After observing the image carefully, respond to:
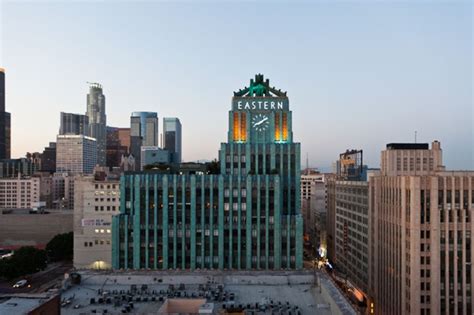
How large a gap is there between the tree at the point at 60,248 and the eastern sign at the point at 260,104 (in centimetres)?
8658

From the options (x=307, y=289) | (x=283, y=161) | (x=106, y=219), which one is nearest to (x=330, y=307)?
(x=307, y=289)

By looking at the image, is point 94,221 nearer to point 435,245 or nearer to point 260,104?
point 260,104

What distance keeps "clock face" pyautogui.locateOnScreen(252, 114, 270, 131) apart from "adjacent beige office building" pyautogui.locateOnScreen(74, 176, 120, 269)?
5550 centimetres

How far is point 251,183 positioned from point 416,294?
43.0 m

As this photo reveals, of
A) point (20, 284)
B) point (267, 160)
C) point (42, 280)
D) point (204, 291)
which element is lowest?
point (42, 280)

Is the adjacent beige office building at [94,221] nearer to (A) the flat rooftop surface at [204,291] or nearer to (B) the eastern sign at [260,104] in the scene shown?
(B) the eastern sign at [260,104]

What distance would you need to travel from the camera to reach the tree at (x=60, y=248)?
165 metres

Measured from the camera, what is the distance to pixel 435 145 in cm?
18550

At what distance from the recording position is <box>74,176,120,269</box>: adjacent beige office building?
149 metres

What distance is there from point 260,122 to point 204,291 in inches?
2692

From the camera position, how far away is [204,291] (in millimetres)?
66812

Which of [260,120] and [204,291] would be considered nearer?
[204,291]

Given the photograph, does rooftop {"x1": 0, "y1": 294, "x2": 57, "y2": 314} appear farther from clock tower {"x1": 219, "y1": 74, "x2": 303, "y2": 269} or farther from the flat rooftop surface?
clock tower {"x1": 219, "y1": 74, "x2": 303, "y2": 269}

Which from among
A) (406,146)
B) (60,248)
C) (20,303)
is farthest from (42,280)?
(406,146)
